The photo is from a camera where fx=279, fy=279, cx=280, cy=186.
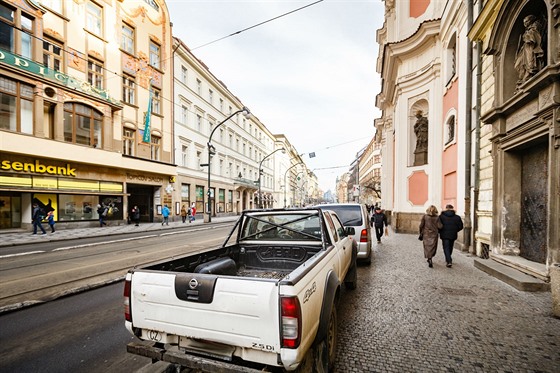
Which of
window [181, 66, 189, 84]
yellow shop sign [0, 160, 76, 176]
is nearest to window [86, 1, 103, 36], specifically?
window [181, 66, 189, 84]

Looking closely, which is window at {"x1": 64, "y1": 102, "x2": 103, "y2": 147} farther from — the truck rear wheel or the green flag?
the truck rear wheel

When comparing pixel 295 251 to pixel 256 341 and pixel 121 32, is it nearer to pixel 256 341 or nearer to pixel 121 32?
pixel 256 341

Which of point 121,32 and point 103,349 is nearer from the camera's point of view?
point 103,349

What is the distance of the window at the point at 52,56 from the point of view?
1650cm

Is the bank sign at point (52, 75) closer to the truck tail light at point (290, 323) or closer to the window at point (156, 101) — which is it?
the window at point (156, 101)

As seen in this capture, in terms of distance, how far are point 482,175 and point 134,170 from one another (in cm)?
2205

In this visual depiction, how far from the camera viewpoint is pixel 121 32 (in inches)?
851

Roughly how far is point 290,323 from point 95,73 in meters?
23.5

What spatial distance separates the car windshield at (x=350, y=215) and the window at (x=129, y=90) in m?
20.7

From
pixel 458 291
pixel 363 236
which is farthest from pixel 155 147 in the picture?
pixel 458 291

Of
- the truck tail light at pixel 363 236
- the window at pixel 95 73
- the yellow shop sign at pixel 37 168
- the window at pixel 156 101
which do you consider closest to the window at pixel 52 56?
the window at pixel 95 73

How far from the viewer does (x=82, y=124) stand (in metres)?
18.4

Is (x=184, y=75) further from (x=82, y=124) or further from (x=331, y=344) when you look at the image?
(x=331, y=344)

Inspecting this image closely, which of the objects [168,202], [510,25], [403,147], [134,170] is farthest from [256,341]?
[168,202]
